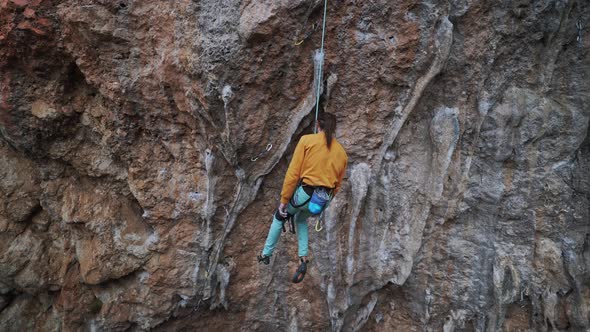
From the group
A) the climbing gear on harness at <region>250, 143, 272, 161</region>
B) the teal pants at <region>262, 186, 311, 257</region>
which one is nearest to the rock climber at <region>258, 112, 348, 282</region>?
the teal pants at <region>262, 186, 311, 257</region>

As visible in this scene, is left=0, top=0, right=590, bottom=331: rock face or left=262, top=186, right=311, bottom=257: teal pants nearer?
left=262, top=186, right=311, bottom=257: teal pants

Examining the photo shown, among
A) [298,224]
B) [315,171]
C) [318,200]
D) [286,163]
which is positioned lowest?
[298,224]

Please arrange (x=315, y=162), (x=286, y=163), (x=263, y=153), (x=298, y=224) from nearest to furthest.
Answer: (x=315, y=162), (x=298, y=224), (x=263, y=153), (x=286, y=163)

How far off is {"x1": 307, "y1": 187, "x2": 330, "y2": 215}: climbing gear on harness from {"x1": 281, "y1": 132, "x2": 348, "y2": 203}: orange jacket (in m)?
0.09

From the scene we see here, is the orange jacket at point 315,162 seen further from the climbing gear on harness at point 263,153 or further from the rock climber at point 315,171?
the climbing gear on harness at point 263,153

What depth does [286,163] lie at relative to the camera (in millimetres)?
5512

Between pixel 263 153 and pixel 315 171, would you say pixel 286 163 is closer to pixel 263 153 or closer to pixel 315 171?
pixel 263 153

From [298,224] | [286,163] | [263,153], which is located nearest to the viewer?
[298,224]

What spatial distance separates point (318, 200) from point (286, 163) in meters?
1.67

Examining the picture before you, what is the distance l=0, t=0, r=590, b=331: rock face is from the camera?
4777 mm

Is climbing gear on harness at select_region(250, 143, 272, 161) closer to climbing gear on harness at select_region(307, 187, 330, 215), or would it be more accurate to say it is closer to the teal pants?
the teal pants

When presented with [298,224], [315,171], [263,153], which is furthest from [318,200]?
[263,153]

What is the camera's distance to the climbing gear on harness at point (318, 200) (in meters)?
3.94

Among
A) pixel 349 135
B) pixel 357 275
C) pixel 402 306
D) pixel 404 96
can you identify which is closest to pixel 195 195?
pixel 349 135
